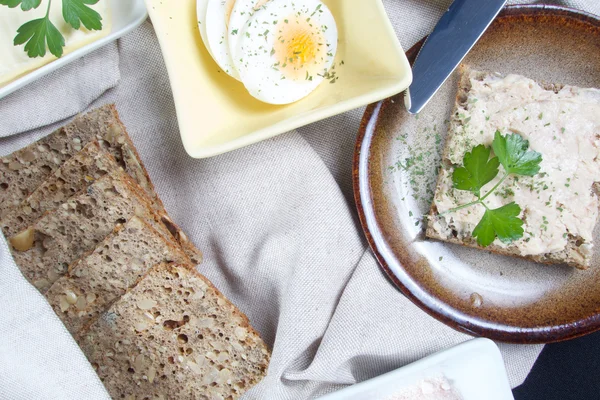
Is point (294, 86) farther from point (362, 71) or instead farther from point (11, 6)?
point (11, 6)

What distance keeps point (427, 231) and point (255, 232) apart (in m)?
0.80

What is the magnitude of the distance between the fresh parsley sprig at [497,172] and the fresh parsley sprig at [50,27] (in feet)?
Answer: 5.72

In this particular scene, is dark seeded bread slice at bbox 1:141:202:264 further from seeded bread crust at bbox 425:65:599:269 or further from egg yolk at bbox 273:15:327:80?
seeded bread crust at bbox 425:65:599:269

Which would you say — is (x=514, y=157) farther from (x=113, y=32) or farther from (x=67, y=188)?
(x=67, y=188)

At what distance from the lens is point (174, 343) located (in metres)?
2.75

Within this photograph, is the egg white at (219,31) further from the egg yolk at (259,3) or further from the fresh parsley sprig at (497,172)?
the fresh parsley sprig at (497,172)

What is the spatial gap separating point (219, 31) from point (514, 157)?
1.36 m

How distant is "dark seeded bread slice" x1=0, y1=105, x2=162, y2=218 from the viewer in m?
2.78

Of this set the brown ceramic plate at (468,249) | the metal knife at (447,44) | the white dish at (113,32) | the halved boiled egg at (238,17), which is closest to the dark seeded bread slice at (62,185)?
the white dish at (113,32)

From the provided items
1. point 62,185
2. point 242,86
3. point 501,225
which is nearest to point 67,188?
point 62,185

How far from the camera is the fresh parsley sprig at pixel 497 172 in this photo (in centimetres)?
253

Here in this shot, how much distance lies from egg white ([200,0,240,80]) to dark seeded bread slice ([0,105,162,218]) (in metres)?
0.60

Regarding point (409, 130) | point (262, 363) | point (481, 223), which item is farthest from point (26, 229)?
point (481, 223)

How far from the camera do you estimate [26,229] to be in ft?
8.89
